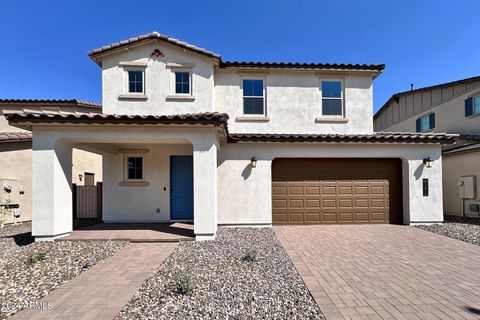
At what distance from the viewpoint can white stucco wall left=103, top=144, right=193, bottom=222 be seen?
33.1 ft

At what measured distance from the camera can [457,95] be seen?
48.8 feet

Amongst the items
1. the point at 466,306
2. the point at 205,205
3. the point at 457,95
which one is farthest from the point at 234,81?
the point at 457,95

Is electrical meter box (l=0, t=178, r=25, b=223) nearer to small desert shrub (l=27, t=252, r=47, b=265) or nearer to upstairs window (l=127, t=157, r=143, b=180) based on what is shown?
upstairs window (l=127, t=157, r=143, b=180)

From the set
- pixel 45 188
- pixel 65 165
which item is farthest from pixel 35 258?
pixel 65 165

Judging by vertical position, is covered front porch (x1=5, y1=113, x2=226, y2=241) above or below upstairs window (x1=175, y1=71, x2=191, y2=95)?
below

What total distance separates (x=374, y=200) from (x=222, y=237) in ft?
22.1

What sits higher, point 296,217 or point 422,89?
point 422,89

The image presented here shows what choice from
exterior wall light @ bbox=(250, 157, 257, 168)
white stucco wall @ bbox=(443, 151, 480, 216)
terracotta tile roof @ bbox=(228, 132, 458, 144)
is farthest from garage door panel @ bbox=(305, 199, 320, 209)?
white stucco wall @ bbox=(443, 151, 480, 216)

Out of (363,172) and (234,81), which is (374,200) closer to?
(363,172)

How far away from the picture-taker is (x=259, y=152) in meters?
9.54

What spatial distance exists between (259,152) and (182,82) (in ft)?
15.0

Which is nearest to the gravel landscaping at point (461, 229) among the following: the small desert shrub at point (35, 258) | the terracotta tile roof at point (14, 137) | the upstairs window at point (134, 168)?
the upstairs window at point (134, 168)

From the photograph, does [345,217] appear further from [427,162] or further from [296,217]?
[427,162]

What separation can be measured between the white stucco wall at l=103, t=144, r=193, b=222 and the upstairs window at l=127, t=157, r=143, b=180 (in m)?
0.25
